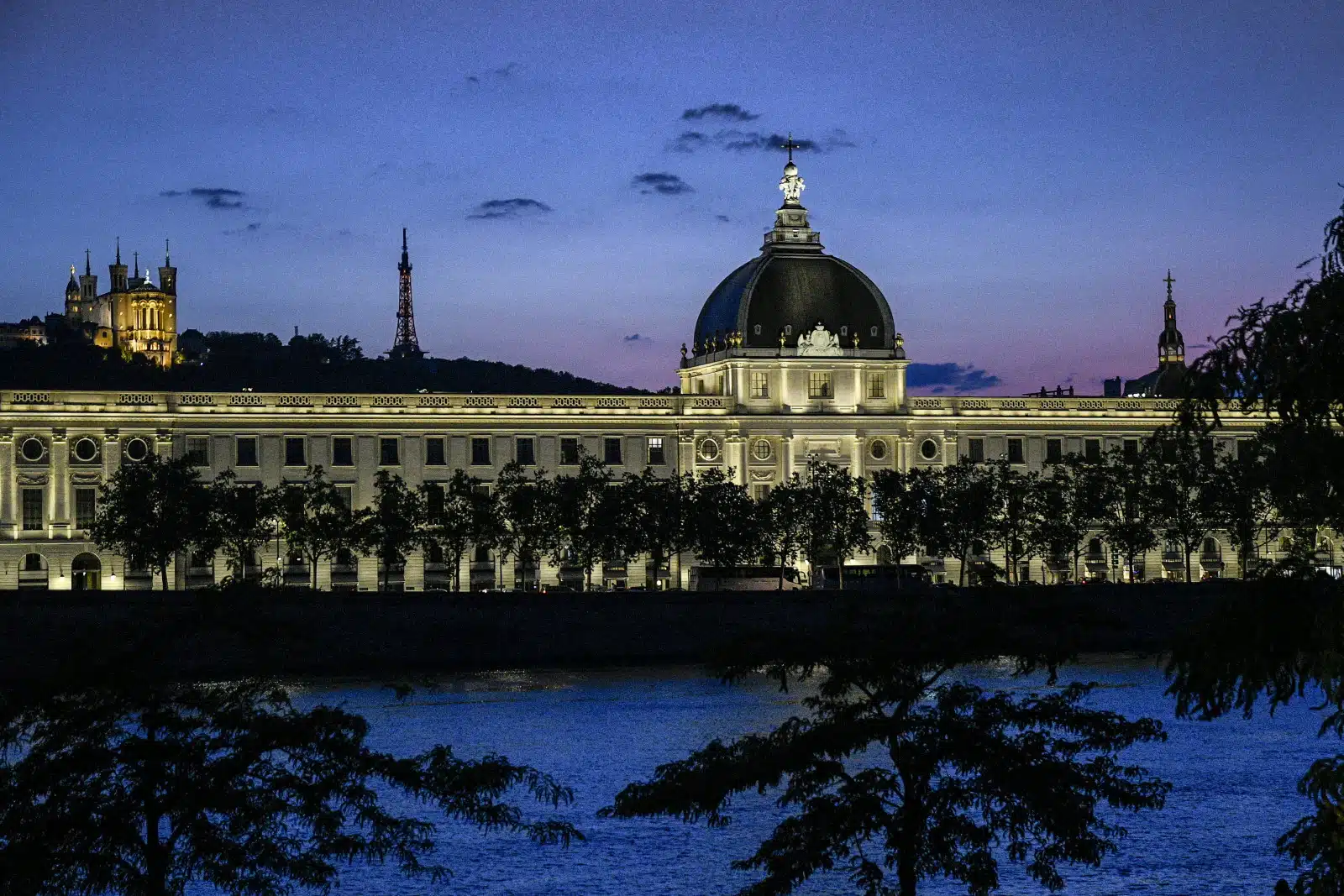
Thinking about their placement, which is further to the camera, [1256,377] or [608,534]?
[608,534]

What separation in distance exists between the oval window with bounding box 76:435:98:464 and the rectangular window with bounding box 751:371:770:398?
35053 mm

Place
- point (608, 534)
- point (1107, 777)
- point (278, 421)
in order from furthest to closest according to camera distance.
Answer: point (278, 421), point (608, 534), point (1107, 777)

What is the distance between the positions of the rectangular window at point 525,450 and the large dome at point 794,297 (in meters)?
13.2

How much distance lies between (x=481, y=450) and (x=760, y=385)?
52.6 feet

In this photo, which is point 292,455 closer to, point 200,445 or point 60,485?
point 200,445

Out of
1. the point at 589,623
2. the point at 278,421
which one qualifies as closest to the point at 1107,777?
the point at 589,623

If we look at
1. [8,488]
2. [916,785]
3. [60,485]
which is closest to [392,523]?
[60,485]

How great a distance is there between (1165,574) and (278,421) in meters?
48.1

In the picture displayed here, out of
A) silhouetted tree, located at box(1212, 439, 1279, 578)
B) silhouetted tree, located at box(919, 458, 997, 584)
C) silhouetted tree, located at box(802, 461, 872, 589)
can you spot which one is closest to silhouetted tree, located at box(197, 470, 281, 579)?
silhouetted tree, located at box(802, 461, 872, 589)

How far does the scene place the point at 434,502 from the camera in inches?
4031

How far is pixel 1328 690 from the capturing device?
18.7m

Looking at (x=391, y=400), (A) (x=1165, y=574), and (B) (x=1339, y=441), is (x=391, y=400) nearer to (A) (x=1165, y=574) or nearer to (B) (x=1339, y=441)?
(A) (x=1165, y=574)

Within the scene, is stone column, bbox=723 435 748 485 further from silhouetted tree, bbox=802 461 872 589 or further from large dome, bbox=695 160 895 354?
silhouetted tree, bbox=802 461 872 589

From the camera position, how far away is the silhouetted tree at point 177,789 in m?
24.2
